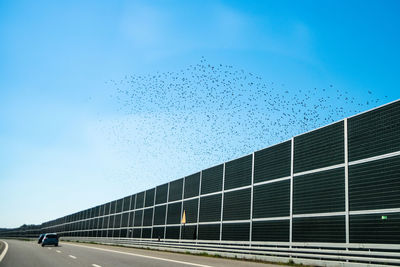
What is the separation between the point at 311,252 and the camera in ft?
51.4

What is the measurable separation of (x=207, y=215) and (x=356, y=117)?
50.9 ft

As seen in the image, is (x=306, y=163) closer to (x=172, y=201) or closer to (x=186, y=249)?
(x=186, y=249)

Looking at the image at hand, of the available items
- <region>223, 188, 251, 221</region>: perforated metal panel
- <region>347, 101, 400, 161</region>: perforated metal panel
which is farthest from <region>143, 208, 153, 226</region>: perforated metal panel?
<region>347, 101, 400, 161</region>: perforated metal panel

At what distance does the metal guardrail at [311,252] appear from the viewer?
12.9 metres

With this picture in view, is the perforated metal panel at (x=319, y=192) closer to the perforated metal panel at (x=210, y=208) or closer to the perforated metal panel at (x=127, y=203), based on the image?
the perforated metal panel at (x=210, y=208)

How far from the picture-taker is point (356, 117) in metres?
17.0

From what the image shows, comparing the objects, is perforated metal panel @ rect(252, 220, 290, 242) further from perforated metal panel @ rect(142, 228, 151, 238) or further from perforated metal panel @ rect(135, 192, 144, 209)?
perforated metal panel @ rect(135, 192, 144, 209)

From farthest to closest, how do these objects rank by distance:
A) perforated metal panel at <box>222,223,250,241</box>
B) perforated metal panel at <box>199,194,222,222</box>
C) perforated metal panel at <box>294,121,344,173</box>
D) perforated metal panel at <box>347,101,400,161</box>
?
perforated metal panel at <box>199,194,222,222</box>, perforated metal panel at <box>222,223,250,241</box>, perforated metal panel at <box>294,121,344,173</box>, perforated metal panel at <box>347,101,400,161</box>

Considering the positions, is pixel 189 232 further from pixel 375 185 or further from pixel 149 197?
pixel 375 185

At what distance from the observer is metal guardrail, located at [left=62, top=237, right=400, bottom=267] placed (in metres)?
12.9

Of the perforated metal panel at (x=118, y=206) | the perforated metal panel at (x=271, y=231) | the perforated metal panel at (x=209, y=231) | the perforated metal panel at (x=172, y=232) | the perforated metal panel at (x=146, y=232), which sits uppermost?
the perforated metal panel at (x=118, y=206)

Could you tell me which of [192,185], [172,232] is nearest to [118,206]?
[172,232]

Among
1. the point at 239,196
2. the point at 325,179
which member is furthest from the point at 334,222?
the point at 239,196

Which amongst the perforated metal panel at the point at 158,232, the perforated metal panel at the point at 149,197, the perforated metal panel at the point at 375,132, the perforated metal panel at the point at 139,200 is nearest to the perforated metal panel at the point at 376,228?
the perforated metal panel at the point at 375,132
